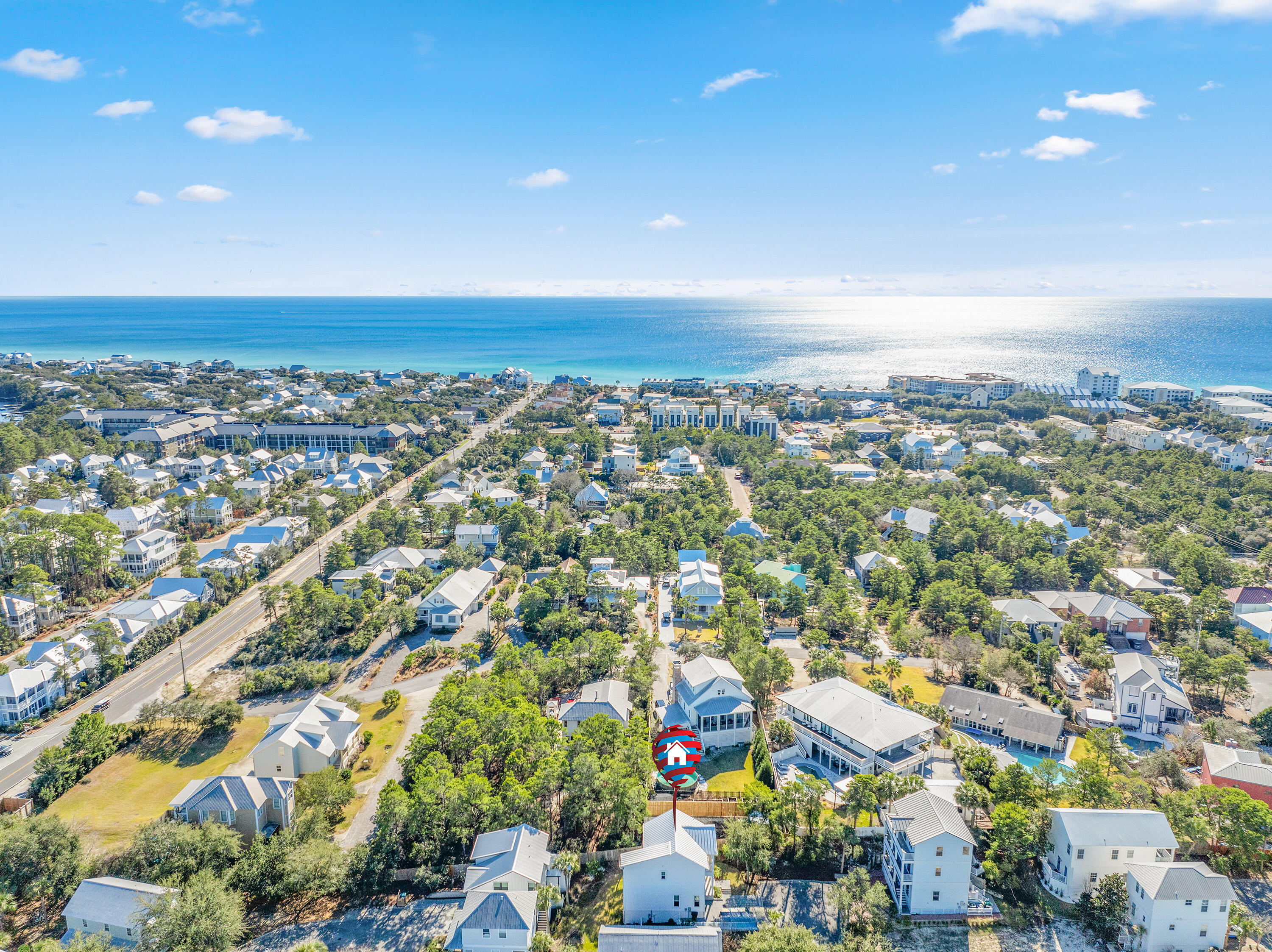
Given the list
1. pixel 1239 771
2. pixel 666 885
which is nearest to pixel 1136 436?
pixel 1239 771

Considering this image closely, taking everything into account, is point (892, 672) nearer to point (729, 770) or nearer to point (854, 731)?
point (854, 731)

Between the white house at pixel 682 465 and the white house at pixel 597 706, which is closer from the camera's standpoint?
the white house at pixel 597 706

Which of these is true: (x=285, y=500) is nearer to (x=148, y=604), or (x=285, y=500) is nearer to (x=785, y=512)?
(x=148, y=604)

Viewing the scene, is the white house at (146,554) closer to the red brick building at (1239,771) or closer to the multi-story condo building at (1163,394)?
the red brick building at (1239,771)

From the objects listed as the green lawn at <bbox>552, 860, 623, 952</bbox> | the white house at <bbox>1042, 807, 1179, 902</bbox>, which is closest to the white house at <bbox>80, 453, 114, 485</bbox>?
the green lawn at <bbox>552, 860, 623, 952</bbox>

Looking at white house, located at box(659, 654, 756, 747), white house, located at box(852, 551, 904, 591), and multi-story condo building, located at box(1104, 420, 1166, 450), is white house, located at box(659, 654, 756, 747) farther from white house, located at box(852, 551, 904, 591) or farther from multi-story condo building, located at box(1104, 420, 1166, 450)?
multi-story condo building, located at box(1104, 420, 1166, 450)

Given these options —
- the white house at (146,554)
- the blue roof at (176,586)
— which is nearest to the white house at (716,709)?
the blue roof at (176,586)

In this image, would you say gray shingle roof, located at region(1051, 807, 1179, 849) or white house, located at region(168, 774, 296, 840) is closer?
gray shingle roof, located at region(1051, 807, 1179, 849)
